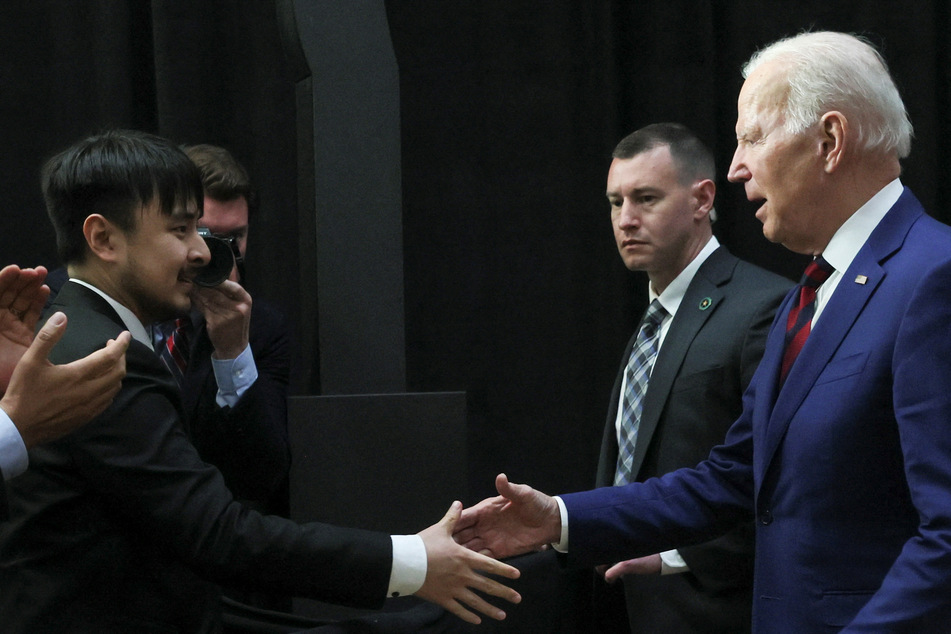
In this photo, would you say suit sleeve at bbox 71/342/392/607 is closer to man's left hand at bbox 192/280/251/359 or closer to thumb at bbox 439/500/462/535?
thumb at bbox 439/500/462/535

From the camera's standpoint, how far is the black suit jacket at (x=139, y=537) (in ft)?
4.54

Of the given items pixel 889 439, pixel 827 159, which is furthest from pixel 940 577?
pixel 827 159

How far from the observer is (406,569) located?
5.05ft

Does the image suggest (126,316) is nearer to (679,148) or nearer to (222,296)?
(222,296)

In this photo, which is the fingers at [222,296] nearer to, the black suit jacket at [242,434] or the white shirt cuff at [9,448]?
the black suit jacket at [242,434]

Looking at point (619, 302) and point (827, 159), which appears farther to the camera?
point (619, 302)

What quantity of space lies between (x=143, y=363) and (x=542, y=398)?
1.84 meters

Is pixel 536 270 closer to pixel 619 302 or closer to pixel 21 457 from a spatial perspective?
pixel 619 302

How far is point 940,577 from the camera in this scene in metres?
1.18

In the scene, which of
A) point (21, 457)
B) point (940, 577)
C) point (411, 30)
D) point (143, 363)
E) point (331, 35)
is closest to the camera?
point (940, 577)

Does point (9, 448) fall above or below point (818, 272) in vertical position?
below

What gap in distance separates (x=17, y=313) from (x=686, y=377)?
4.28 ft

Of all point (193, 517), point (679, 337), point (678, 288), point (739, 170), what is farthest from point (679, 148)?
point (193, 517)

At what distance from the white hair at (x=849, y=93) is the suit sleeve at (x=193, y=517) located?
0.87 metres
